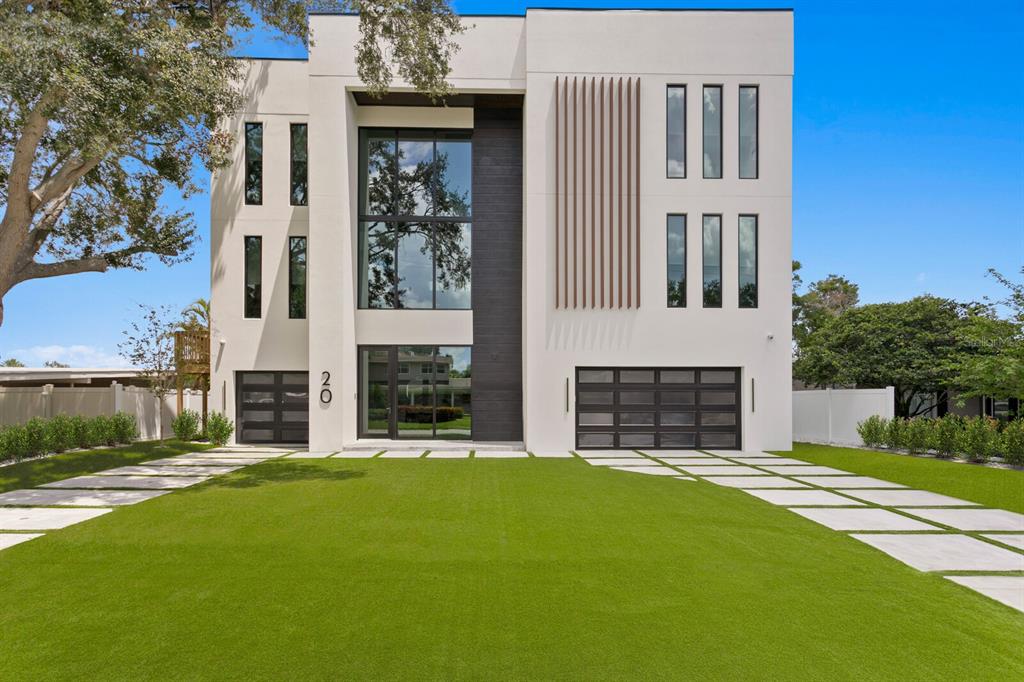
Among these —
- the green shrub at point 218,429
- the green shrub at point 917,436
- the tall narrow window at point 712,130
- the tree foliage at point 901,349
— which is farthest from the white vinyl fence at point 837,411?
the green shrub at point 218,429

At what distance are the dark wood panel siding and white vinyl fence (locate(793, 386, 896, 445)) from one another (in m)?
8.67

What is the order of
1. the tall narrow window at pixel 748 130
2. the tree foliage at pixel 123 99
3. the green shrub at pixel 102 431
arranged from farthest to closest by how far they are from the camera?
the tall narrow window at pixel 748 130, the green shrub at pixel 102 431, the tree foliage at pixel 123 99

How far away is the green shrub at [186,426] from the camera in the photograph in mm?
15414

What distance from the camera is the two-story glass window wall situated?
1546 centimetres

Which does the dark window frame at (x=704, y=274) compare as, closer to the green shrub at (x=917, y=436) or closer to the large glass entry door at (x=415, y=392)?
the green shrub at (x=917, y=436)

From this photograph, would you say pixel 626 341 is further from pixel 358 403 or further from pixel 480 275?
pixel 358 403

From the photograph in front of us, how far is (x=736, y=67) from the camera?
46.8 ft

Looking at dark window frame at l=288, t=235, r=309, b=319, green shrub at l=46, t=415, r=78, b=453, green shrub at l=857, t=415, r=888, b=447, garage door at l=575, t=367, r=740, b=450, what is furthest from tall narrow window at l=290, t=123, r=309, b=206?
green shrub at l=857, t=415, r=888, b=447

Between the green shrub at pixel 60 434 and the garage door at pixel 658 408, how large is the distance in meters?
12.0

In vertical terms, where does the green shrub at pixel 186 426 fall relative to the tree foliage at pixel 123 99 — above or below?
below

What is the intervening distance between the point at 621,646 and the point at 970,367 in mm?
16094

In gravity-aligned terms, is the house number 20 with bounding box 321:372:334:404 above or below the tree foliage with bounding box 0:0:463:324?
below

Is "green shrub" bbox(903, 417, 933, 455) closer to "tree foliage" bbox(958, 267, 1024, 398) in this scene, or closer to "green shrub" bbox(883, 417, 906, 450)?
"green shrub" bbox(883, 417, 906, 450)

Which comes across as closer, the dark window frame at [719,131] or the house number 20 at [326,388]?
the house number 20 at [326,388]
